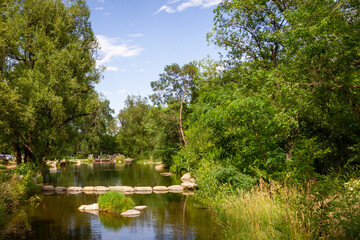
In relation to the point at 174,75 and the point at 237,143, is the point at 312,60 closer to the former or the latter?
the point at 237,143

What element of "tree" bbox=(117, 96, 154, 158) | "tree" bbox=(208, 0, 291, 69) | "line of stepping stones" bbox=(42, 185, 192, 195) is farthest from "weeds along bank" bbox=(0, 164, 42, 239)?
"tree" bbox=(117, 96, 154, 158)

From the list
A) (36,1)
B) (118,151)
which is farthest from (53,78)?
(118,151)

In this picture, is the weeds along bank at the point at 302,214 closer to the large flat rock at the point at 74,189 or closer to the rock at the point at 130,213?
the rock at the point at 130,213

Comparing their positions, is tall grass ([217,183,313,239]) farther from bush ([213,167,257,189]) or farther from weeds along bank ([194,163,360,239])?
bush ([213,167,257,189])

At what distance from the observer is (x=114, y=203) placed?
589 inches

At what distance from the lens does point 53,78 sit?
824 inches

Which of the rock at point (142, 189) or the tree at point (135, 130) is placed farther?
the tree at point (135, 130)

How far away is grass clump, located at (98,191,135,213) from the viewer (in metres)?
14.9

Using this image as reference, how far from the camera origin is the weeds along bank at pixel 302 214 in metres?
5.38

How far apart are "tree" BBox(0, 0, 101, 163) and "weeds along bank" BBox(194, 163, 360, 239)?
1631 centimetres

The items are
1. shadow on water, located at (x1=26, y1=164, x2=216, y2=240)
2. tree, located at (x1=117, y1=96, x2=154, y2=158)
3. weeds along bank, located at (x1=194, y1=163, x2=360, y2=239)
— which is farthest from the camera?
tree, located at (x1=117, y1=96, x2=154, y2=158)

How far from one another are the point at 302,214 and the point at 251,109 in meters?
5.71

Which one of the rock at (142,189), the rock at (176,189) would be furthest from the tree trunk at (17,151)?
the rock at (176,189)

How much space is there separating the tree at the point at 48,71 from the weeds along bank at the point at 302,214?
53.5 ft
